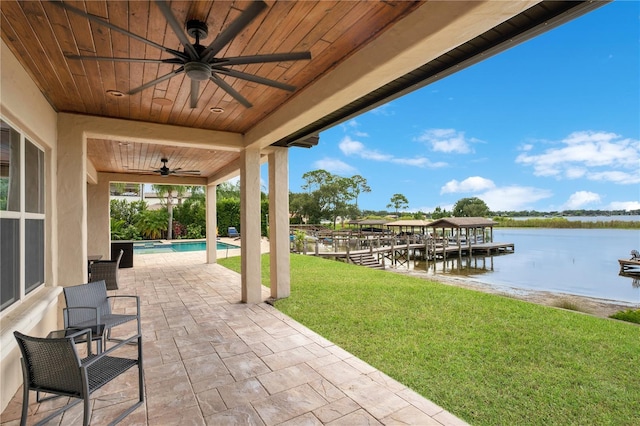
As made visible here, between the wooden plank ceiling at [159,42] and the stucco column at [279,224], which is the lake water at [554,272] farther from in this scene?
the wooden plank ceiling at [159,42]

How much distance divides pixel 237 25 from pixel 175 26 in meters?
0.36

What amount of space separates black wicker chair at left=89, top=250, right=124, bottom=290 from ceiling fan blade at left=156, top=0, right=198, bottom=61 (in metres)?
5.47

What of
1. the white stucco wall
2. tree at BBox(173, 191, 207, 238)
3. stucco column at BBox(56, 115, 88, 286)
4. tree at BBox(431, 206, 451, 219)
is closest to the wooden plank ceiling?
the white stucco wall

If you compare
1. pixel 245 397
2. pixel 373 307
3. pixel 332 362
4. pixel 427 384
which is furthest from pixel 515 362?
pixel 245 397

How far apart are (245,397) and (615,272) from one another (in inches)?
1056

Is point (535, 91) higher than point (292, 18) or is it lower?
higher

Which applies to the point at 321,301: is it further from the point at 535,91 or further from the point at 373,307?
the point at 535,91

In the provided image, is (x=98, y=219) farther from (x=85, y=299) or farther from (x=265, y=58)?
(x=265, y=58)

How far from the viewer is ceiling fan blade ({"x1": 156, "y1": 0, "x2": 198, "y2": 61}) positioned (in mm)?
1673

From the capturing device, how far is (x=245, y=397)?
2.68 metres

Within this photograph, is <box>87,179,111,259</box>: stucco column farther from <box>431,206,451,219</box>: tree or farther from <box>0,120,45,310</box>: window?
<box>431,206,451,219</box>: tree

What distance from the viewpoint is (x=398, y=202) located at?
58469 mm

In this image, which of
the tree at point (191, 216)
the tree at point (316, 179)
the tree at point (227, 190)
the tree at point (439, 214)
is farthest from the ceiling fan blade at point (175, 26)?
the tree at point (439, 214)

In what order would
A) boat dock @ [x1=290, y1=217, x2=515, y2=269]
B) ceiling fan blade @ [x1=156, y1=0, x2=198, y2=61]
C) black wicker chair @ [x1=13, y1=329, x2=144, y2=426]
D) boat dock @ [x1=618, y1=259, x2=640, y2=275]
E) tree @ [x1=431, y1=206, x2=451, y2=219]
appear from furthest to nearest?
tree @ [x1=431, y1=206, x2=451, y2=219], boat dock @ [x1=618, y1=259, x2=640, y2=275], boat dock @ [x1=290, y1=217, x2=515, y2=269], black wicker chair @ [x1=13, y1=329, x2=144, y2=426], ceiling fan blade @ [x1=156, y1=0, x2=198, y2=61]
